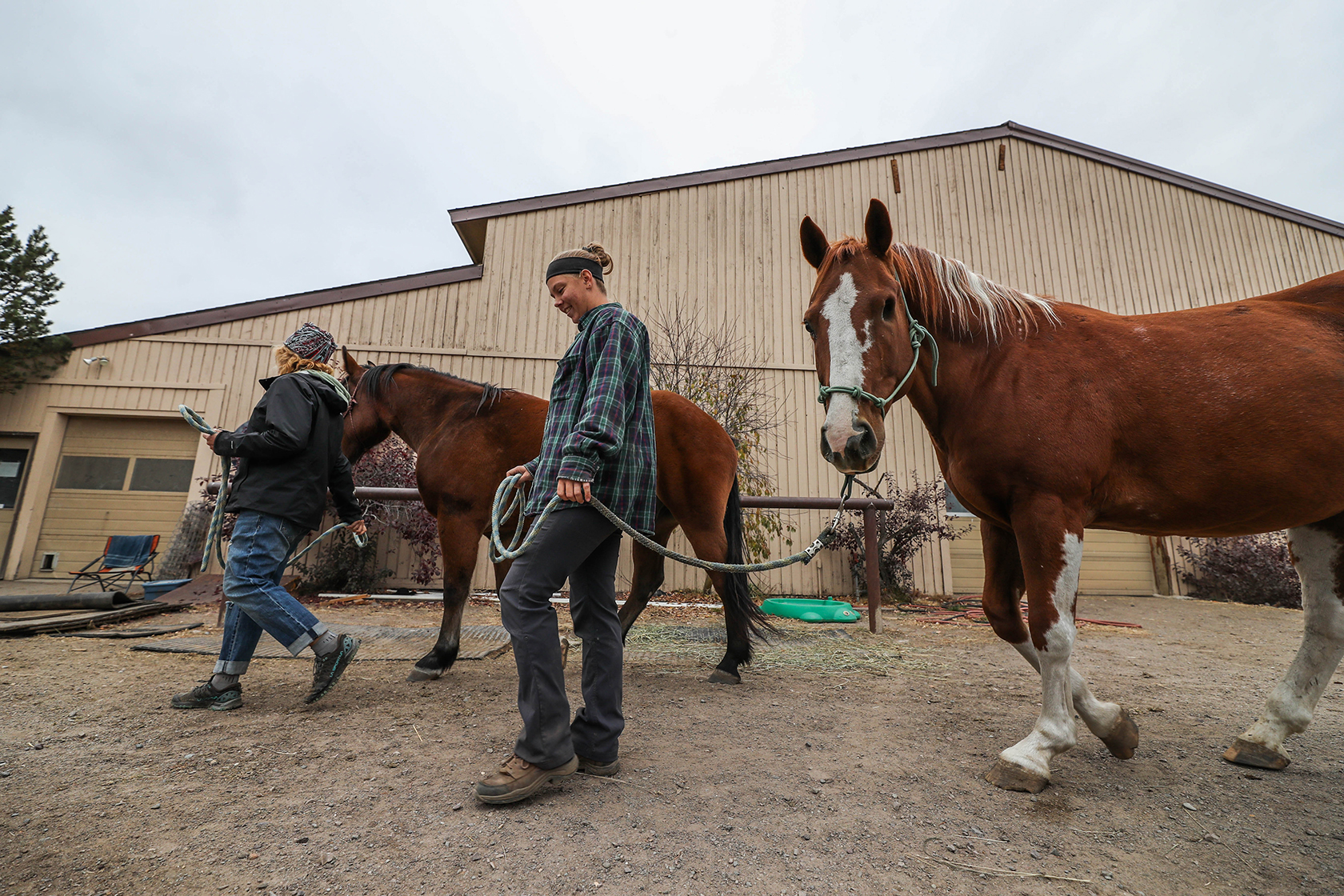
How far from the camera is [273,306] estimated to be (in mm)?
8555

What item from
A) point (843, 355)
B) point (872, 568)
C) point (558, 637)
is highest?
point (843, 355)

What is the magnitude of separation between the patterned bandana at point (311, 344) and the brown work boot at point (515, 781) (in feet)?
7.74

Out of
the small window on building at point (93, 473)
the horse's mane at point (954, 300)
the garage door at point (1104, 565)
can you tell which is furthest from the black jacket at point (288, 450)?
the garage door at point (1104, 565)

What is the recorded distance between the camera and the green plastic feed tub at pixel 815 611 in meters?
5.87

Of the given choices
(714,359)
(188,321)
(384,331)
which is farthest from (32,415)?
(714,359)

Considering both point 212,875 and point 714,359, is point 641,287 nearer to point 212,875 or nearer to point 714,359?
point 714,359

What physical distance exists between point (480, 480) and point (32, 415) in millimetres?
9072

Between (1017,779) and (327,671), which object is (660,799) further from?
(327,671)

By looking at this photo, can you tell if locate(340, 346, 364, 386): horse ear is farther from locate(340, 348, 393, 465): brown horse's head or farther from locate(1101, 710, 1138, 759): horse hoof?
locate(1101, 710, 1138, 759): horse hoof

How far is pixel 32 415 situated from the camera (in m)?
8.10

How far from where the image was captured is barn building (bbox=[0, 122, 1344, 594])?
8.22m

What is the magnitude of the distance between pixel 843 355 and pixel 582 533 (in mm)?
1081

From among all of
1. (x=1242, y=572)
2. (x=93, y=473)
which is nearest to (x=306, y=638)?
(x=93, y=473)

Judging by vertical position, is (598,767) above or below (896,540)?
below
